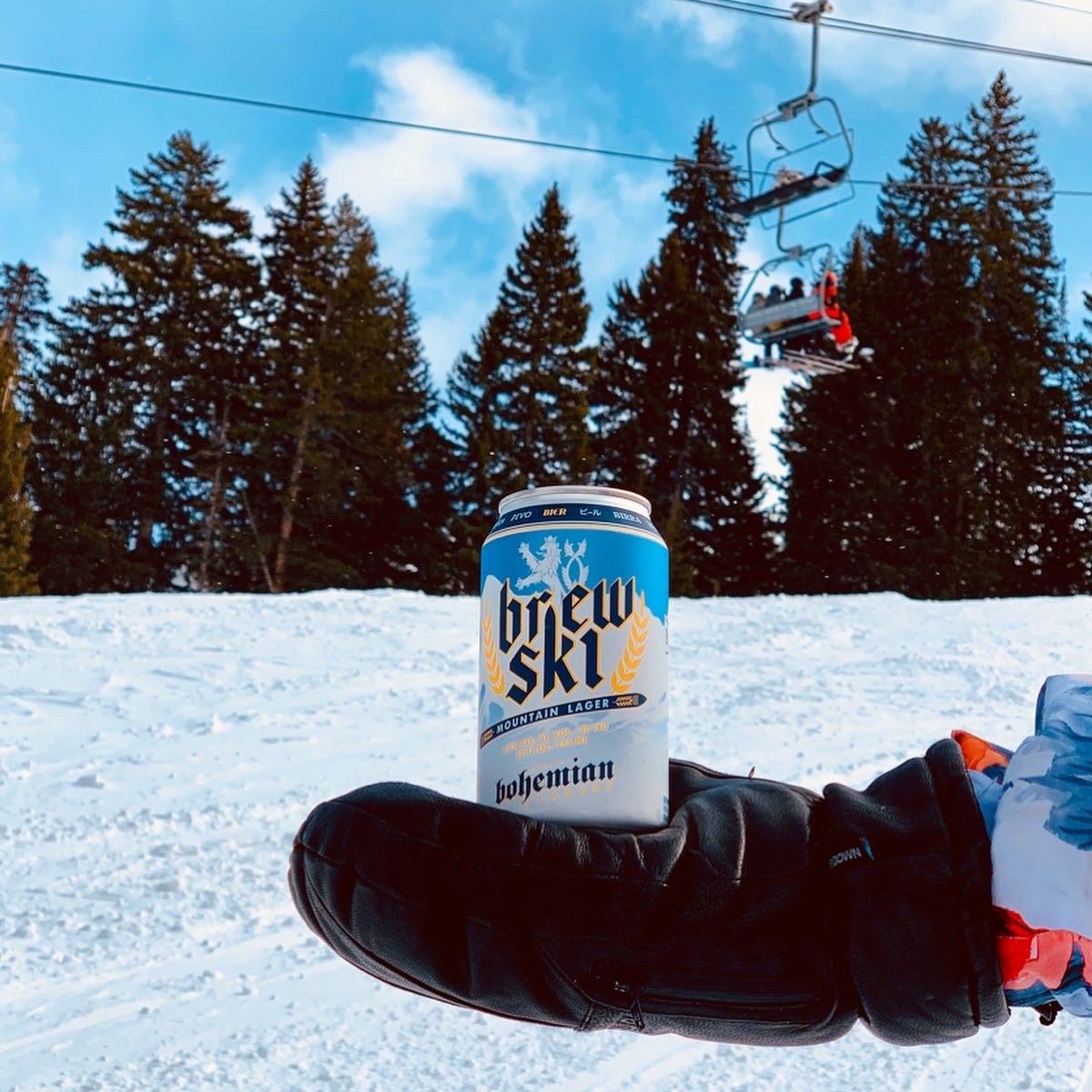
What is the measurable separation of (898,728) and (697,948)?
543 cm

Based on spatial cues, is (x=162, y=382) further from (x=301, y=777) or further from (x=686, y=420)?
(x=301, y=777)

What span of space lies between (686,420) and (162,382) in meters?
13.4

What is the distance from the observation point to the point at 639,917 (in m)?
1.02

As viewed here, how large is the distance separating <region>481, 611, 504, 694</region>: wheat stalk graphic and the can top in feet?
0.39

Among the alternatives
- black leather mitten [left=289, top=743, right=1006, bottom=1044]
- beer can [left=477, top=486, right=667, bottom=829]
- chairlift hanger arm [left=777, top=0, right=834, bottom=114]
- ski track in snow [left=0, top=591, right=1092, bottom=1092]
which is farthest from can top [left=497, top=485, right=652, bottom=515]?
chairlift hanger arm [left=777, top=0, right=834, bottom=114]

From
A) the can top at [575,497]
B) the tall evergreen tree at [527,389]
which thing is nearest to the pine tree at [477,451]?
the tall evergreen tree at [527,389]

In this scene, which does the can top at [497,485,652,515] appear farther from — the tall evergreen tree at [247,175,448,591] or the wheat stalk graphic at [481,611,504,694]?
the tall evergreen tree at [247,175,448,591]

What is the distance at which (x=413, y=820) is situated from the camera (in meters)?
1.01

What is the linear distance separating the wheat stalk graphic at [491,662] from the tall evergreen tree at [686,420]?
81.8ft

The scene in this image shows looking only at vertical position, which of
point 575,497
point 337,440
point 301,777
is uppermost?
point 337,440

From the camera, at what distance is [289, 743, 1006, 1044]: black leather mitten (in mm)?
999

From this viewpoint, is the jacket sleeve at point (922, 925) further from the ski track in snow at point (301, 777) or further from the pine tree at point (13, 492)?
the pine tree at point (13, 492)

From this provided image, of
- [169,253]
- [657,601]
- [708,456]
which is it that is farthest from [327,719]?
[169,253]

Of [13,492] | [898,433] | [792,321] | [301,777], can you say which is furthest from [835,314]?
[13,492]
